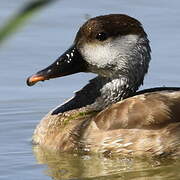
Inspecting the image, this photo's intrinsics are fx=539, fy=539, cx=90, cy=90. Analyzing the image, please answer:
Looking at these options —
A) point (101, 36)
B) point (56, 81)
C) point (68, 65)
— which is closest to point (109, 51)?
point (101, 36)

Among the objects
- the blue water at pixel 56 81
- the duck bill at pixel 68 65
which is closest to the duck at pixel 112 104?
the duck bill at pixel 68 65

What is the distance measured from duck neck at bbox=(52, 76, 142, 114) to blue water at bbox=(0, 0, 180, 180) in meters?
0.59

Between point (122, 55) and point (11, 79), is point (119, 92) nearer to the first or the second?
point (122, 55)

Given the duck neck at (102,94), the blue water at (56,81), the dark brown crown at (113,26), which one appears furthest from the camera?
the duck neck at (102,94)

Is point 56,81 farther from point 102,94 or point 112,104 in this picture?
A: point 112,104

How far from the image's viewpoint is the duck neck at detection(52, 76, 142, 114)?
4.97 m

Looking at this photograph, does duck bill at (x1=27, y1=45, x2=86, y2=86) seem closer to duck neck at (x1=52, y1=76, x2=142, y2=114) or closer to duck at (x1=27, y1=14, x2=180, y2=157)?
duck at (x1=27, y1=14, x2=180, y2=157)

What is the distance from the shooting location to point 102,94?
16.5 ft

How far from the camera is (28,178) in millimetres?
3850

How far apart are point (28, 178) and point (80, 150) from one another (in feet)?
2.49

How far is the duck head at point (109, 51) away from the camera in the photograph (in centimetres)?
Result: 475

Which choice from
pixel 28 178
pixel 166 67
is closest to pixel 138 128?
pixel 28 178

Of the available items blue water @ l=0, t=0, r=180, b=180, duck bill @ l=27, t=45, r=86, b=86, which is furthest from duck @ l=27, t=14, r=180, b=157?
blue water @ l=0, t=0, r=180, b=180

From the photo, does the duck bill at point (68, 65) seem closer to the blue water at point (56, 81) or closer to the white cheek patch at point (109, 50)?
the white cheek patch at point (109, 50)
